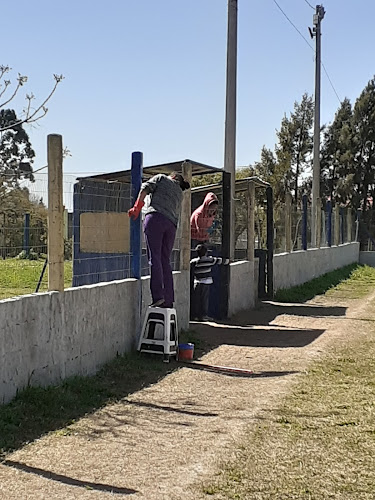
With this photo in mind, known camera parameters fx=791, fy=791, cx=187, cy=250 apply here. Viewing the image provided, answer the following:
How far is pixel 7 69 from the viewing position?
6418mm

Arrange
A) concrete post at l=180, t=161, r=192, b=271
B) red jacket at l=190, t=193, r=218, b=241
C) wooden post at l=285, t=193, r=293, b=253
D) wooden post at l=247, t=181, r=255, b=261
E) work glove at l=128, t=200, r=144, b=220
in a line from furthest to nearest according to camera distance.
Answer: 1. wooden post at l=285, t=193, r=293, b=253
2. wooden post at l=247, t=181, r=255, b=261
3. red jacket at l=190, t=193, r=218, b=241
4. concrete post at l=180, t=161, r=192, b=271
5. work glove at l=128, t=200, r=144, b=220

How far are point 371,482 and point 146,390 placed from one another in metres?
2.72

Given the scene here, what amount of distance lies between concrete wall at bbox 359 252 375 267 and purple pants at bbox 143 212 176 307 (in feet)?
87.9

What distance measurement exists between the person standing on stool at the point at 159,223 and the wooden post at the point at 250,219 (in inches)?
209

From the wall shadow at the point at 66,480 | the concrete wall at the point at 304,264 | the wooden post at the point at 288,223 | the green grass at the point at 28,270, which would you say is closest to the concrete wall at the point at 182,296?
the green grass at the point at 28,270

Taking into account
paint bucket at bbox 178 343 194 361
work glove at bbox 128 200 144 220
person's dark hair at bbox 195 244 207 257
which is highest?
work glove at bbox 128 200 144 220

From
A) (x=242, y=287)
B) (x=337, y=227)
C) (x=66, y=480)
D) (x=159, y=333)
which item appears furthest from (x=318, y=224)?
(x=66, y=480)

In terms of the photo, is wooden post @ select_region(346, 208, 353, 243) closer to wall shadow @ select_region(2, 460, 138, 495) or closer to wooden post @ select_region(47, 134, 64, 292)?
wooden post @ select_region(47, 134, 64, 292)

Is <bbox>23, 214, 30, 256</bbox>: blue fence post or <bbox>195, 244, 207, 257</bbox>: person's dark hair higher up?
<bbox>23, 214, 30, 256</bbox>: blue fence post

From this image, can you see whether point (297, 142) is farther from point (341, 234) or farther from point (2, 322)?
point (2, 322)

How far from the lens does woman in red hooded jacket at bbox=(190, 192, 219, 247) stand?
11.6 meters

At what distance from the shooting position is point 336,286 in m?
20.8

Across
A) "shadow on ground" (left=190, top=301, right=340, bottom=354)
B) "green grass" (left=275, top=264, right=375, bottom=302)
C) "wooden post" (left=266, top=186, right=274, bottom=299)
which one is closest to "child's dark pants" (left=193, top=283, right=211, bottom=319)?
"shadow on ground" (left=190, top=301, right=340, bottom=354)

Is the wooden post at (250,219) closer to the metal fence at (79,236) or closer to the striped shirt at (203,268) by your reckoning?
the metal fence at (79,236)
